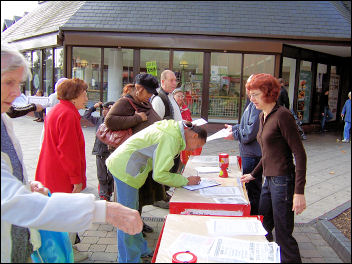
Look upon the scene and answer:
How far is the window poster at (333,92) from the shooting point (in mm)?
14837

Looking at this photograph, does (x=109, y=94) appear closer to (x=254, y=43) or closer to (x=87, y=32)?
(x=87, y=32)

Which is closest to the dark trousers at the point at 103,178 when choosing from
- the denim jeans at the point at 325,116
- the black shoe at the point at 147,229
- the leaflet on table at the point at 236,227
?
the black shoe at the point at 147,229

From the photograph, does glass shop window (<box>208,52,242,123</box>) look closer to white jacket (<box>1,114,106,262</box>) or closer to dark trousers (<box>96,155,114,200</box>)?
dark trousers (<box>96,155,114,200</box>)

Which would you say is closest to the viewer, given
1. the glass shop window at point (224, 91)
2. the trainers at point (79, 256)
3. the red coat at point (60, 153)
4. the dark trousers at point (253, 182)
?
the red coat at point (60, 153)

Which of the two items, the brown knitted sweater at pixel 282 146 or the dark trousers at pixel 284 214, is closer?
the brown knitted sweater at pixel 282 146

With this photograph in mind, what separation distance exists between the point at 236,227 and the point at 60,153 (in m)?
1.75

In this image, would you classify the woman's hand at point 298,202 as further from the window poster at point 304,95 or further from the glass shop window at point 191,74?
the window poster at point 304,95

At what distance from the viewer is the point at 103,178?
175 inches

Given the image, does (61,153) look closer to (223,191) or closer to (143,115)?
(143,115)

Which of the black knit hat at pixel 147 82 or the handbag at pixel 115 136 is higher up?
the black knit hat at pixel 147 82

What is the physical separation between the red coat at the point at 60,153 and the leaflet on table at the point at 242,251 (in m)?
1.67

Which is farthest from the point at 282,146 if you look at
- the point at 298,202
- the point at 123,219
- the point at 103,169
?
the point at 103,169

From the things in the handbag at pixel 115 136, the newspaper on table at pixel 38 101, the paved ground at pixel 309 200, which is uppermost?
the newspaper on table at pixel 38 101

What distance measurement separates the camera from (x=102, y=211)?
4.75 feet
